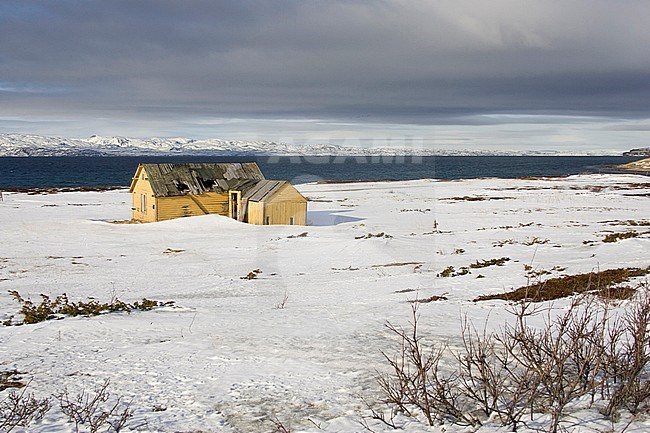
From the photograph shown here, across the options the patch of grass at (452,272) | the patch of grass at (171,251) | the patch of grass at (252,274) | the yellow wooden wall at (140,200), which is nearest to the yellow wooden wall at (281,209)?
the yellow wooden wall at (140,200)

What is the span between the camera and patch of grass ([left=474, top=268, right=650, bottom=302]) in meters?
13.3

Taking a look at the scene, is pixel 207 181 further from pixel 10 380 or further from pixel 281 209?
pixel 10 380

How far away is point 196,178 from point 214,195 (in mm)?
1616

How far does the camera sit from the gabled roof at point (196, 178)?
1395 inches

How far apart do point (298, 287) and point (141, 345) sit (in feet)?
24.8

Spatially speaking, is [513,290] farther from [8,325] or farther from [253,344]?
[8,325]

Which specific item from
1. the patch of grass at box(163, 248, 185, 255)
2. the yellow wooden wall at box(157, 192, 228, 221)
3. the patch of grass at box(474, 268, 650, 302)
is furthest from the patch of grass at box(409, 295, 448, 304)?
the yellow wooden wall at box(157, 192, 228, 221)

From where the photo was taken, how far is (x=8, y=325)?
12.0m

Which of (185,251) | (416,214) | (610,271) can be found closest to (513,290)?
(610,271)

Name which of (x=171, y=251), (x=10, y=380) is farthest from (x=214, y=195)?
(x=10, y=380)

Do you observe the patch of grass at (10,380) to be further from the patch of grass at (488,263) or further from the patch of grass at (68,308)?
the patch of grass at (488,263)

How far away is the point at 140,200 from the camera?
3725 centimetres

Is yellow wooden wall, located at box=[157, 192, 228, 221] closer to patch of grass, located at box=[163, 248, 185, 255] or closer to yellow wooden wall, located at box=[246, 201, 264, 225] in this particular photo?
yellow wooden wall, located at box=[246, 201, 264, 225]

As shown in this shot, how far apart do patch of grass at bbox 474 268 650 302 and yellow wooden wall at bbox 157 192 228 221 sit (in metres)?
25.1
